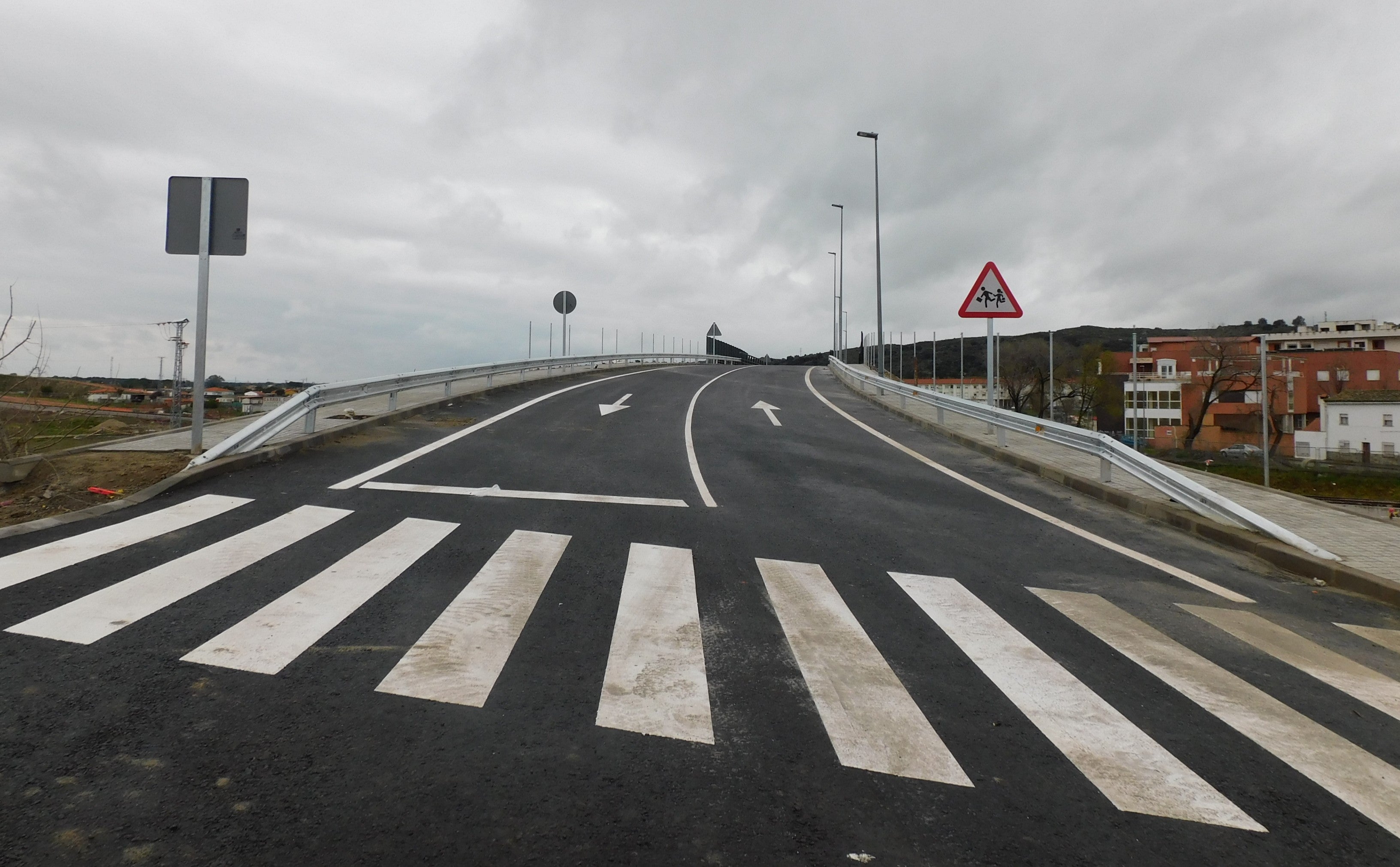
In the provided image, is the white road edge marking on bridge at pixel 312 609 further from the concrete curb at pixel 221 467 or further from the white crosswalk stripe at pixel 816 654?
the concrete curb at pixel 221 467

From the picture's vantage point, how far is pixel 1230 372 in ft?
196

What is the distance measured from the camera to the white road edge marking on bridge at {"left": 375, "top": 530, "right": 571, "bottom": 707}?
343 centimetres

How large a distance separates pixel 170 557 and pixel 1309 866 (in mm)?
6499

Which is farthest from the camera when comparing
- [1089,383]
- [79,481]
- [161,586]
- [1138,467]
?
[1089,383]

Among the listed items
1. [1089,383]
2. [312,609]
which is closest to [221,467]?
[312,609]

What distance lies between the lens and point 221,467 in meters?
7.87

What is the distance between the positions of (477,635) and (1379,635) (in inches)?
227

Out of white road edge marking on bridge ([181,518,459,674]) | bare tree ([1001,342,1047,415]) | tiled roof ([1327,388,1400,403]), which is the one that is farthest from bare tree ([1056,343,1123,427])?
white road edge marking on bridge ([181,518,459,674])

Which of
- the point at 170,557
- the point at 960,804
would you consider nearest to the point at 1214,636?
the point at 960,804

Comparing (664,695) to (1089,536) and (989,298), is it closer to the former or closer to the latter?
(1089,536)

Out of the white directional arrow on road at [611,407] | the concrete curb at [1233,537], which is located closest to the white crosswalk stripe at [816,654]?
the concrete curb at [1233,537]

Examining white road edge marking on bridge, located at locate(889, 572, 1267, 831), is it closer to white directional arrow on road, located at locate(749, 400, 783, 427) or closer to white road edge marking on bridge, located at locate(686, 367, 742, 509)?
white road edge marking on bridge, located at locate(686, 367, 742, 509)

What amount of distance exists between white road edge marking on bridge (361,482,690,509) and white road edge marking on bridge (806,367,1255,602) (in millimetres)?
3869

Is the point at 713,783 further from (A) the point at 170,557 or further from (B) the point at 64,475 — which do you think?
(B) the point at 64,475
